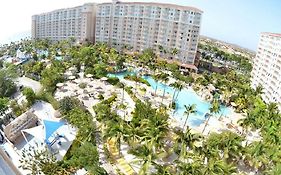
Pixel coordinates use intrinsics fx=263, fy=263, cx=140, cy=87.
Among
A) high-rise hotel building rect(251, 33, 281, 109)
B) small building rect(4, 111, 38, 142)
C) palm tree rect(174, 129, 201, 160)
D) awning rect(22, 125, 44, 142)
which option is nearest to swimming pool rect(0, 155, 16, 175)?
awning rect(22, 125, 44, 142)

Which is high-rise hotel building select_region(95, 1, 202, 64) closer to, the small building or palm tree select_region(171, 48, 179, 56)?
palm tree select_region(171, 48, 179, 56)

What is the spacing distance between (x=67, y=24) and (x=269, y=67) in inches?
2176

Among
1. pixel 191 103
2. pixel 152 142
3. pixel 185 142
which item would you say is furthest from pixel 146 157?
pixel 191 103

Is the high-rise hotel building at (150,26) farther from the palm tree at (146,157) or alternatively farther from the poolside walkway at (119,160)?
the palm tree at (146,157)

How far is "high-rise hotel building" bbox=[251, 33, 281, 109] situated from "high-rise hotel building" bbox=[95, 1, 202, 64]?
47.0 feet

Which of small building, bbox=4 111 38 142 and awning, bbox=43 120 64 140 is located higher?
awning, bbox=43 120 64 140

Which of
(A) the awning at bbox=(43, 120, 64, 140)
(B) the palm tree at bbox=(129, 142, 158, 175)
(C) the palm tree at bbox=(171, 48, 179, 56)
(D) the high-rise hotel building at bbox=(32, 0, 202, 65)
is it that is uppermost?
(D) the high-rise hotel building at bbox=(32, 0, 202, 65)

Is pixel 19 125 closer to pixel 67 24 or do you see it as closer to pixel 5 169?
pixel 5 169

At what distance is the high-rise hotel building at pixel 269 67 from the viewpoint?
1638 inches

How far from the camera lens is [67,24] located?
7625 centimetres

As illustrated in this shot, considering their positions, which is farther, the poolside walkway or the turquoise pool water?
the turquoise pool water

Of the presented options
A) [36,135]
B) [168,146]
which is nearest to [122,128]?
[168,146]

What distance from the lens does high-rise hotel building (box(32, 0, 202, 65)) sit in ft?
197

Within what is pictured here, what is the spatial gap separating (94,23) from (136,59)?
64.7ft
